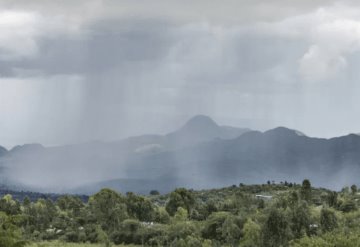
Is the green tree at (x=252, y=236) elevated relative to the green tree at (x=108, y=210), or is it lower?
lower

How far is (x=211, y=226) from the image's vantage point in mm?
111312

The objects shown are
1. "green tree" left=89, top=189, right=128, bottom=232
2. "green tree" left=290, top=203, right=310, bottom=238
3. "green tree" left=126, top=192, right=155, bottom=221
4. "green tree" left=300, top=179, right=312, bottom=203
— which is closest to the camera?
"green tree" left=290, top=203, right=310, bottom=238

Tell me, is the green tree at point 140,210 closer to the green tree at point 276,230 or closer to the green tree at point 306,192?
the green tree at point 306,192

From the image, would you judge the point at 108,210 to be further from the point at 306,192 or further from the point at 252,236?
the point at 306,192

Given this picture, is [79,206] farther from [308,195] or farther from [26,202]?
[308,195]

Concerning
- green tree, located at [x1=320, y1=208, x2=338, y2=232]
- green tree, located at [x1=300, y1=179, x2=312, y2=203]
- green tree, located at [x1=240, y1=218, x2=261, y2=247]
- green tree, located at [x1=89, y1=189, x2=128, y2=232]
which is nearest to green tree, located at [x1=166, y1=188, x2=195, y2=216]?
green tree, located at [x1=89, y1=189, x2=128, y2=232]

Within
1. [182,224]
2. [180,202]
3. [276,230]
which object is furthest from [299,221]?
[180,202]

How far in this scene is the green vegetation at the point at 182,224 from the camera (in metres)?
88.2

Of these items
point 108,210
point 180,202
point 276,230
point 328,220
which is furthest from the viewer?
point 180,202

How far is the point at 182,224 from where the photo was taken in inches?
4272

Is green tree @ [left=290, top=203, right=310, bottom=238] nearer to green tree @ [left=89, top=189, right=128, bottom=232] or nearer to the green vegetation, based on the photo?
the green vegetation

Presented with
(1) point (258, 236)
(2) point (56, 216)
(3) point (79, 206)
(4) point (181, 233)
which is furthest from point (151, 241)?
(3) point (79, 206)

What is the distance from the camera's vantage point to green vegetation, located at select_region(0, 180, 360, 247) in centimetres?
8819

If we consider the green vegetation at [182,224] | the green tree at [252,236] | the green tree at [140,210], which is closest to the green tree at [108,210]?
the green vegetation at [182,224]
